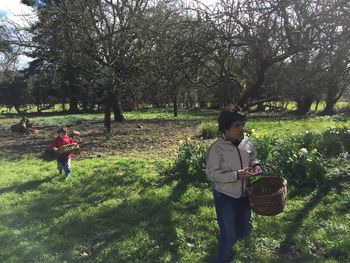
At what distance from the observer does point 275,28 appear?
7.16 meters

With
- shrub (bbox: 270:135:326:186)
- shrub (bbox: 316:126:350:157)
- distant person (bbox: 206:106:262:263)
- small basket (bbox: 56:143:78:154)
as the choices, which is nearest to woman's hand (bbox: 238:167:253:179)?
distant person (bbox: 206:106:262:263)

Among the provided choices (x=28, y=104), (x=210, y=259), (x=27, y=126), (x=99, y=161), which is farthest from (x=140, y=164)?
(x=28, y=104)

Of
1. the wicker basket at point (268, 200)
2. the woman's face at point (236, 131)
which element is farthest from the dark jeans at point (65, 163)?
the woman's face at point (236, 131)

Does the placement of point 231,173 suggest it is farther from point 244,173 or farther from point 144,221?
point 144,221

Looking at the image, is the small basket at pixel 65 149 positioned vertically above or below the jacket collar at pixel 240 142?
below

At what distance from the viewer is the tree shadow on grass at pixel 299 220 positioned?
16.4 feet

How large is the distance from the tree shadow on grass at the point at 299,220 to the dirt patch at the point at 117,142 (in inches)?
178

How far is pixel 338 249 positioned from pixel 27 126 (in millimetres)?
16825

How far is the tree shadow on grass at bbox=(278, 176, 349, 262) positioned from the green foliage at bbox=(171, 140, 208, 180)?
2.10m

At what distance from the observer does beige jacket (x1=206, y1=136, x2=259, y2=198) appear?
4254 mm

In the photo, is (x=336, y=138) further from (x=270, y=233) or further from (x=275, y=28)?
(x=270, y=233)

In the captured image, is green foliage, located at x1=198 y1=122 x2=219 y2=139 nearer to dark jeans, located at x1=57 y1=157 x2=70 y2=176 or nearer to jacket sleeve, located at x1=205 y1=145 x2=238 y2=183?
dark jeans, located at x1=57 y1=157 x2=70 y2=176

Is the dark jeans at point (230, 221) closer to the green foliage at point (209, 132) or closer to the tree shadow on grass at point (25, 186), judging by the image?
the tree shadow on grass at point (25, 186)

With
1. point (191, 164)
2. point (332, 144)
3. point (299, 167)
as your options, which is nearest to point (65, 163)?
point (191, 164)
